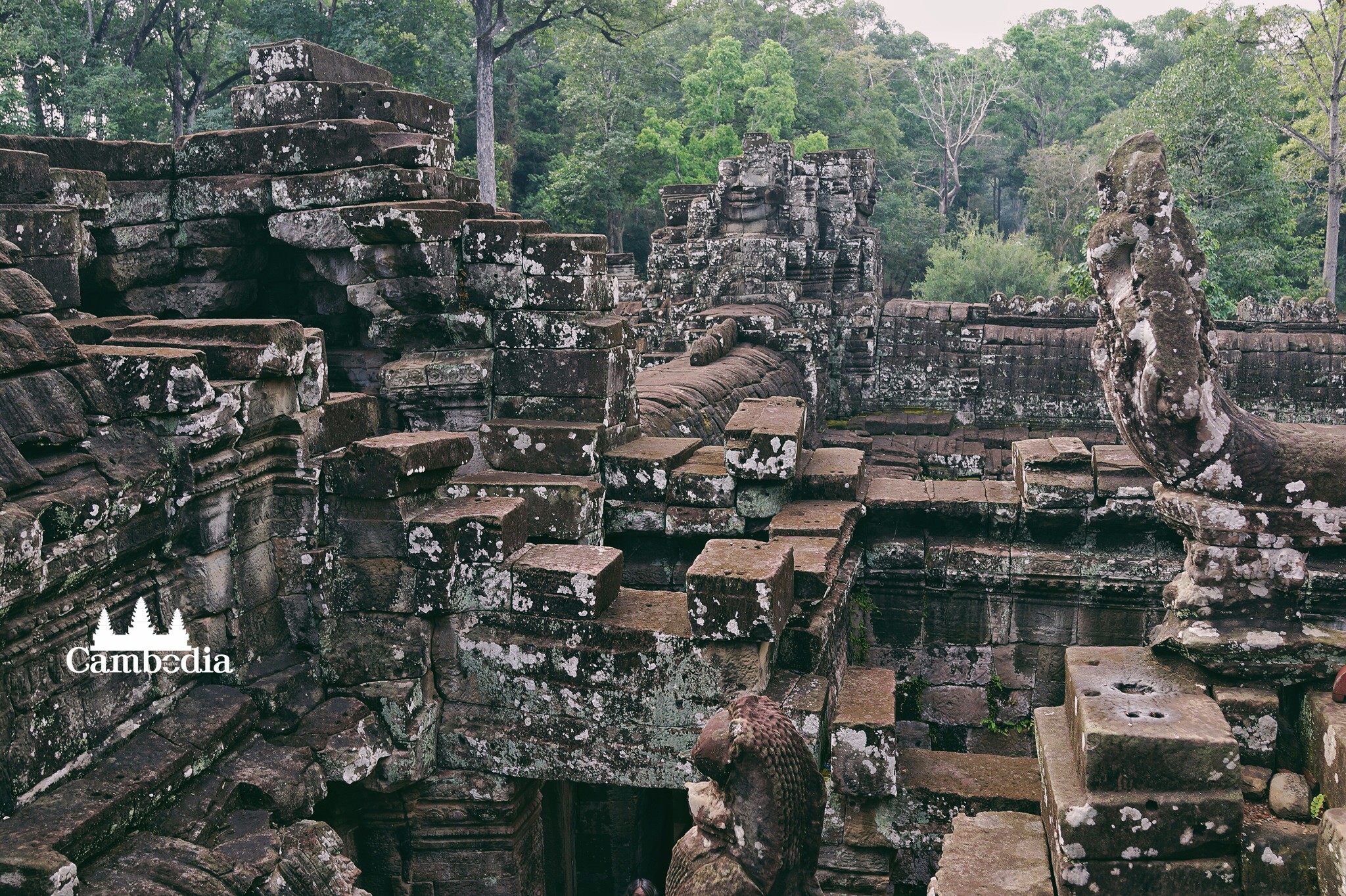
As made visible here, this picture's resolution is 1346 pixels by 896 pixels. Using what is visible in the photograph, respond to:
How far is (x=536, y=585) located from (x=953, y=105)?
142ft

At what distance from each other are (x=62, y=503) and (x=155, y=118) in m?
25.4

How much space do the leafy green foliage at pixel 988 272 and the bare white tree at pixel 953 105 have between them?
13.0 metres

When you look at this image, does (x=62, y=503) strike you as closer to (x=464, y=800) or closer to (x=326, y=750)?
(x=326, y=750)

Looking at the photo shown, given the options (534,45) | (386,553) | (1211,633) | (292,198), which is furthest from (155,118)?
(1211,633)

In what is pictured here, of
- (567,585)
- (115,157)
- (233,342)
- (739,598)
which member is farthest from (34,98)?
(739,598)

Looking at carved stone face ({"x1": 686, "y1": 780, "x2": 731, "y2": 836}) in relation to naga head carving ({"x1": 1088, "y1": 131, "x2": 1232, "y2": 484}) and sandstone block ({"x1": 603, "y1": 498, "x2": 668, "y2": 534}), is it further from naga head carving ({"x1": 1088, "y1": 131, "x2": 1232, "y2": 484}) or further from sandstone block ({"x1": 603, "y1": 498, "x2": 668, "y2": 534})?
sandstone block ({"x1": 603, "y1": 498, "x2": 668, "y2": 534})

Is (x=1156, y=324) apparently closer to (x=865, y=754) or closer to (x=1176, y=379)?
(x=1176, y=379)

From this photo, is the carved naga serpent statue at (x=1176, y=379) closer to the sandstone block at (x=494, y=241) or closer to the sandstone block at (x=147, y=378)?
the sandstone block at (x=494, y=241)

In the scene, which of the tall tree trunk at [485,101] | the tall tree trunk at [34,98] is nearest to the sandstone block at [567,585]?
the tall tree trunk at [485,101]

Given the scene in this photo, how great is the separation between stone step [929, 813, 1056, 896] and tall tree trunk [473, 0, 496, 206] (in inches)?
877

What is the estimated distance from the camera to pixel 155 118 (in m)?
25.8

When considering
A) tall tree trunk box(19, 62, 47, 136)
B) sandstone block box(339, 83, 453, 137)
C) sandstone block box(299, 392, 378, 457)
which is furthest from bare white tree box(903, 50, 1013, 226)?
sandstone block box(299, 392, 378, 457)

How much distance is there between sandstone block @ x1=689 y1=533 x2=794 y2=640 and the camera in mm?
4668

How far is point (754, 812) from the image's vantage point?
3.37 meters
